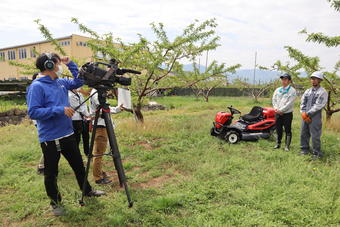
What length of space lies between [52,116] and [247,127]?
478cm

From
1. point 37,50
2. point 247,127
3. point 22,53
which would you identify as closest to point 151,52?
point 247,127

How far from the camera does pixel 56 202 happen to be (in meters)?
3.00

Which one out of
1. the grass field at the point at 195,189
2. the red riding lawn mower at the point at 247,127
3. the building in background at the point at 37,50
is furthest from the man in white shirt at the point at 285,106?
the building in background at the point at 37,50

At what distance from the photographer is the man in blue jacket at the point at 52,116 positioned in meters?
2.62

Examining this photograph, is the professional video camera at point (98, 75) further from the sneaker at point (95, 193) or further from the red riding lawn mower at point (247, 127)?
the red riding lawn mower at point (247, 127)

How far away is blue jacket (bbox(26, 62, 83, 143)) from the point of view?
260cm

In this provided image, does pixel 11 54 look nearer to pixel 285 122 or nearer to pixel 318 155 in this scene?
pixel 285 122

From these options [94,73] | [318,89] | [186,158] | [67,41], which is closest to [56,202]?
[94,73]

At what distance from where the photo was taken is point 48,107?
2.73 metres

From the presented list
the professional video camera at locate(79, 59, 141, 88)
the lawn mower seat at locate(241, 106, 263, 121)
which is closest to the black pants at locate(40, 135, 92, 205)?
the professional video camera at locate(79, 59, 141, 88)

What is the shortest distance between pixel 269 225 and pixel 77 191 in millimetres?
2668

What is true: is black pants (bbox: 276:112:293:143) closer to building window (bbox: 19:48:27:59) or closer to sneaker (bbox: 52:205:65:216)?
sneaker (bbox: 52:205:65:216)

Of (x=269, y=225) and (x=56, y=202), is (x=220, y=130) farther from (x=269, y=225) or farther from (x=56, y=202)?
(x=56, y=202)

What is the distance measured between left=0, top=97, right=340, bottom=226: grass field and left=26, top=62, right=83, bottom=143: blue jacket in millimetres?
1059
